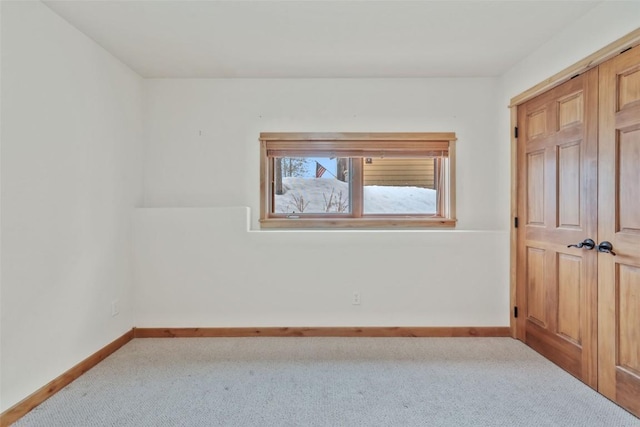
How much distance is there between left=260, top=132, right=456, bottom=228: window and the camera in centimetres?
309

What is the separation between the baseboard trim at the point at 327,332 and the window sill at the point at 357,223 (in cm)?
94

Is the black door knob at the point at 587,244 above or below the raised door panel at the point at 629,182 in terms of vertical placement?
below

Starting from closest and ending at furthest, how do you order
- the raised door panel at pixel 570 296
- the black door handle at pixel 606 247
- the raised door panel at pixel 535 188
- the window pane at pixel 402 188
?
the black door handle at pixel 606 247 → the raised door panel at pixel 570 296 → the raised door panel at pixel 535 188 → the window pane at pixel 402 188

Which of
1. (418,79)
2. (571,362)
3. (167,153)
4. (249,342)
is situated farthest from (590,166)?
(167,153)

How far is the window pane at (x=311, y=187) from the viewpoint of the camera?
323cm

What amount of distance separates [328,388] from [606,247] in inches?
76.1

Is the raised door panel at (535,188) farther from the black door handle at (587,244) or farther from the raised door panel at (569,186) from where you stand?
the black door handle at (587,244)

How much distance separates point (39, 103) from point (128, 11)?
0.79m

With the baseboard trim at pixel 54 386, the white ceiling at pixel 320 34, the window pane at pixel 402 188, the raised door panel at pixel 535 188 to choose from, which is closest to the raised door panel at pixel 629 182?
the raised door panel at pixel 535 188

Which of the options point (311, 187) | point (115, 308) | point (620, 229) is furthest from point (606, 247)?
point (115, 308)

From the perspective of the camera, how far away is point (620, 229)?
1.91 meters

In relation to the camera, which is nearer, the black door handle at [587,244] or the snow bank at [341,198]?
the black door handle at [587,244]

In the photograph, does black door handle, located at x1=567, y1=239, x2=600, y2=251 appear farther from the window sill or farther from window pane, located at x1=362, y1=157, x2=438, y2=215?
window pane, located at x1=362, y1=157, x2=438, y2=215

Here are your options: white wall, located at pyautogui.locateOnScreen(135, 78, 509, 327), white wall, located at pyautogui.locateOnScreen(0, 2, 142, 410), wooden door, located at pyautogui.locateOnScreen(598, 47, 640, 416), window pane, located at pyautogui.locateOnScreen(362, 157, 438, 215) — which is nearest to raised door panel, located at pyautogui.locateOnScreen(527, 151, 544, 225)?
white wall, located at pyautogui.locateOnScreen(135, 78, 509, 327)
